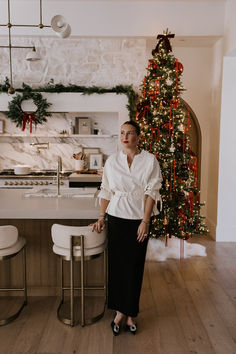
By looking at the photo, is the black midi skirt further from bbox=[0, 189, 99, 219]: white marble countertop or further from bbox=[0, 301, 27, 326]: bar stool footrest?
bbox=[0, 301, 27, 326]: bar stool footrest

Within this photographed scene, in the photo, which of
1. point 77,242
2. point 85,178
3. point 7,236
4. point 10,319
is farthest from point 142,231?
point 85,178

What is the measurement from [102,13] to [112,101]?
4.63ft

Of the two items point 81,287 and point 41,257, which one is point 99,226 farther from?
point 41,257

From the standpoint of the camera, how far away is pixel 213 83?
5.79 m

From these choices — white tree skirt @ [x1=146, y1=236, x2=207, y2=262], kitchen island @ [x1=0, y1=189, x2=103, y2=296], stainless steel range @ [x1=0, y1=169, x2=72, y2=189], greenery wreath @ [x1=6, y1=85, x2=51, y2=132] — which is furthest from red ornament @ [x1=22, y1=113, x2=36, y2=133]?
white tree skirt @ [x1=146, y1=236, x2=207, y2=262]

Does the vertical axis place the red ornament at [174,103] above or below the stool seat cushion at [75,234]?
above

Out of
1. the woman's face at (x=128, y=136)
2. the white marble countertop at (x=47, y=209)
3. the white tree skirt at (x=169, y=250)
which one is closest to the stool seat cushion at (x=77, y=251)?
the white marble countertop at (x=47, y=209)

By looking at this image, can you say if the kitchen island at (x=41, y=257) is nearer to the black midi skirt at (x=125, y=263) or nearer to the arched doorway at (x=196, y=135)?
the black midi skirt at (x=125, y=263)

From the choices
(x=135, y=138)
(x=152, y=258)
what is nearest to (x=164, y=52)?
(x=135, y=138)

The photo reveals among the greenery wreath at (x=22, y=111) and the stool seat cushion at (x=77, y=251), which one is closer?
the stool seat cushion at (x=77, y=251)

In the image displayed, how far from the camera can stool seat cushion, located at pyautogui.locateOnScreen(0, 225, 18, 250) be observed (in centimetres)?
276

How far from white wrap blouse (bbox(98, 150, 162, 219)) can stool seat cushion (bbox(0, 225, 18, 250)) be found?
88 cm

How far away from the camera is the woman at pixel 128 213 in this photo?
2.67 m

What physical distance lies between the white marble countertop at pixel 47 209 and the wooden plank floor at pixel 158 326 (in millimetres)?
988
